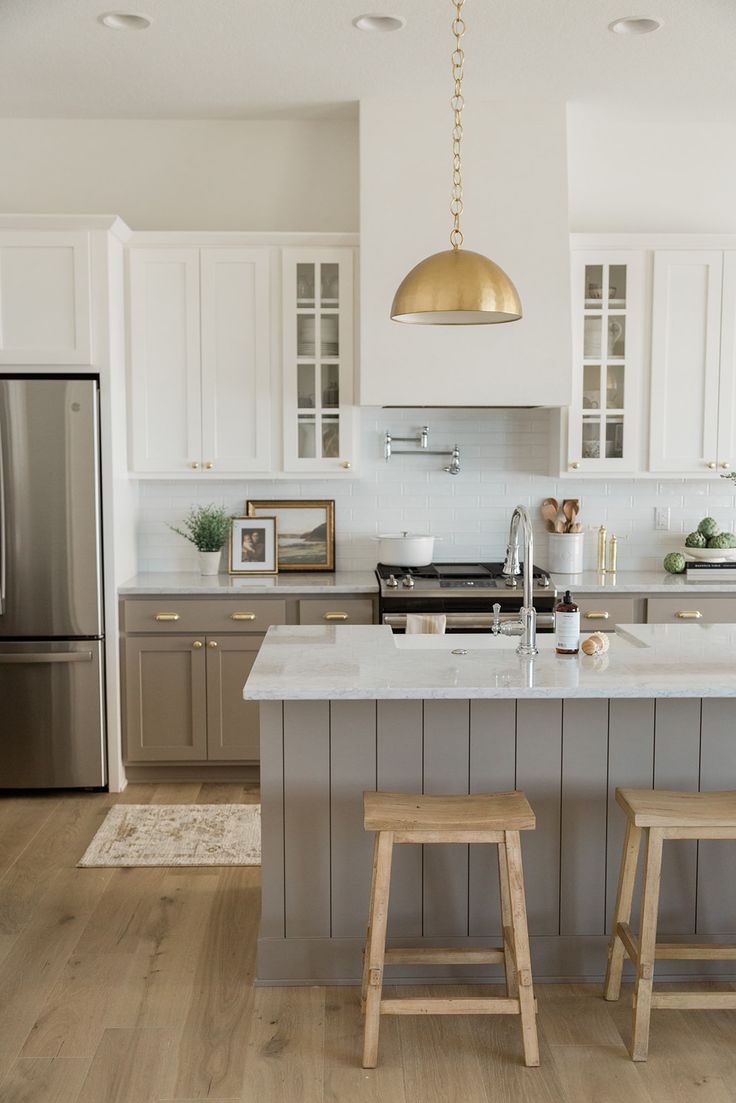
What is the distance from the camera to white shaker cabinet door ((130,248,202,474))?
489 cm

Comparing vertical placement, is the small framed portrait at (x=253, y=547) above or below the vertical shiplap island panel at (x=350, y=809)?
above

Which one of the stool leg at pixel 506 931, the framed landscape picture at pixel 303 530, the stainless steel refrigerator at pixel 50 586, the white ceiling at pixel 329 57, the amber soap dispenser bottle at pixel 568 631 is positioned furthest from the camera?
the framed landscape picture at pixel 303 530

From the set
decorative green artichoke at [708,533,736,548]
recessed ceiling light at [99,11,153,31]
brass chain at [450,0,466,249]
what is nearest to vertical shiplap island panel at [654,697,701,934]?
brass chain at [450,0,466,249]

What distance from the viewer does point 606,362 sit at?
501cm

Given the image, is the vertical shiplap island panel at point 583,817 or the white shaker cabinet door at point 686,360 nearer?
the vertical shiplap island panel at point 583,817

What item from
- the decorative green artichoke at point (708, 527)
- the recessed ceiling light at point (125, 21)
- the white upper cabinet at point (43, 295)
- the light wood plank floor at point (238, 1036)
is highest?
the recessed ceiling light at point (125, 21)

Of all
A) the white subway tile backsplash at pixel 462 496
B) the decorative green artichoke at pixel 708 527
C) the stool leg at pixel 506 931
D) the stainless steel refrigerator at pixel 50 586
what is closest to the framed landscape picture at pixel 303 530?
the white subway tile backsplash at pixel 462 496

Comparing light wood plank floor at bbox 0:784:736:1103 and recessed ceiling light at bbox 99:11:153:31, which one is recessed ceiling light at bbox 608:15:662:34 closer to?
recessed ceiling light at bbox 99:11:153:31

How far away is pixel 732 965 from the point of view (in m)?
3.01

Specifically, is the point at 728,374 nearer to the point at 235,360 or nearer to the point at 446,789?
the point at 235,360

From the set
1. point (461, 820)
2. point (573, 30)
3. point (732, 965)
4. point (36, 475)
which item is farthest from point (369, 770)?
point (573, 30)

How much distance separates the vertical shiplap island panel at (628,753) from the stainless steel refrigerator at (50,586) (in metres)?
2.52

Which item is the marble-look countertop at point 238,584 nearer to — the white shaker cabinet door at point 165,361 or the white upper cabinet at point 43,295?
the white shaker cabinet door at point 165,361

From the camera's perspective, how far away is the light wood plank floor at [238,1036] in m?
2.50
